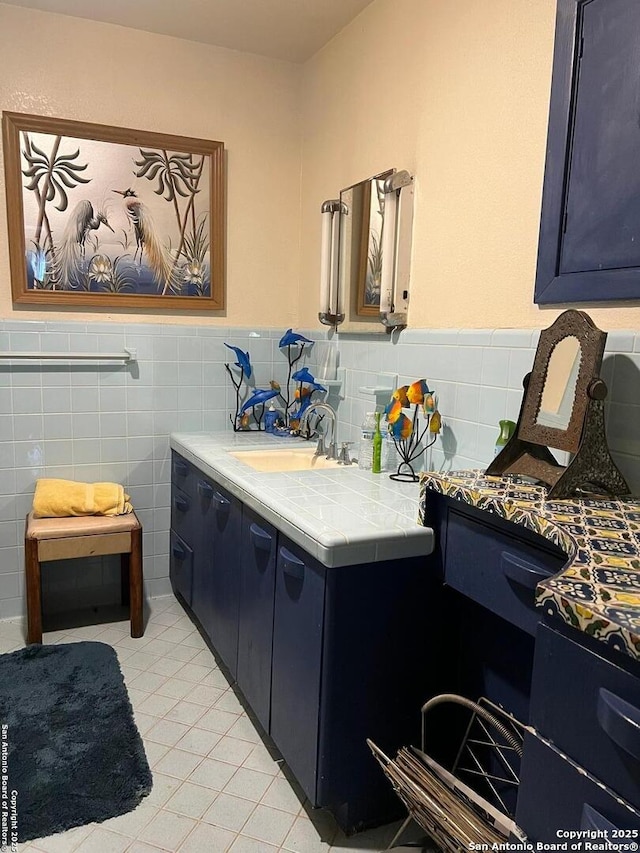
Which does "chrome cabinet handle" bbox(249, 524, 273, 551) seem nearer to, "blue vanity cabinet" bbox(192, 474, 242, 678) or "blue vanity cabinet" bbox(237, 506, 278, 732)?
"blue vanity cabinet" bbox(237, 506, 278, 732)

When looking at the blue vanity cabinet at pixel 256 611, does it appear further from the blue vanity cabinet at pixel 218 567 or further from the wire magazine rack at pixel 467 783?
the wire magazine rack at pixel 467 783

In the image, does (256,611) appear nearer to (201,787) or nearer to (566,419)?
(201,787)

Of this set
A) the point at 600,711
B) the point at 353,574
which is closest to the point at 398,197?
the point at 353,574

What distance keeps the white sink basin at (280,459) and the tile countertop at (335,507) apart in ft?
0.35

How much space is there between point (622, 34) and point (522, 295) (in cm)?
64

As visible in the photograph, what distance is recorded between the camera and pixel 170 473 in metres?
3.06

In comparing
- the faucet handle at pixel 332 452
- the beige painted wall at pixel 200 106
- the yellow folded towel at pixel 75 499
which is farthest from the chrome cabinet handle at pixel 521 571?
the beige painted wall at pixel 200 106

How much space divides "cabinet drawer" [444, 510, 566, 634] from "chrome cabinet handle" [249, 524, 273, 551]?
0.54 m

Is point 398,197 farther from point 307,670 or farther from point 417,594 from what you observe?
point 307,670

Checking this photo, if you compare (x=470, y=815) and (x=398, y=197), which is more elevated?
(x=398, y=197)

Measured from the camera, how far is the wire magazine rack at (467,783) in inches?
50.9

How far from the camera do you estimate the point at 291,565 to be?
65.2 inches

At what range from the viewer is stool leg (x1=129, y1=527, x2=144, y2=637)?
263 centimetres

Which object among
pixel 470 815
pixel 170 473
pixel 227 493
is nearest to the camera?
pixel 470 815
